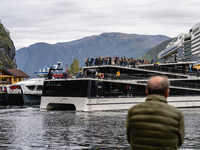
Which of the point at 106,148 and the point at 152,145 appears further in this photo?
the point at 106,148

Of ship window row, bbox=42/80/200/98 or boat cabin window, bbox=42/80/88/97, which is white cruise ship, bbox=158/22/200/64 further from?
Answer: boat cabin window, bbox=42/80/88/97

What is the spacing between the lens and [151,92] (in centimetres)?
536

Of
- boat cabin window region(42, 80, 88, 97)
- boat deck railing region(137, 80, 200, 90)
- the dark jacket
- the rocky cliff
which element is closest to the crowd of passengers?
boat deck railing region(137, 80, 200, 90)

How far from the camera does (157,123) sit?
16.7 feet

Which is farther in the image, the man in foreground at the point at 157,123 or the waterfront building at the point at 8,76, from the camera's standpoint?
the waterfront building at the point at 8,76

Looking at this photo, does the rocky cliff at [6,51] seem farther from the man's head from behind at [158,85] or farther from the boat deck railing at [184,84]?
the man's head from behind at [158,85]

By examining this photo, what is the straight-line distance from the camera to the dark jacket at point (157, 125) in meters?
5.07

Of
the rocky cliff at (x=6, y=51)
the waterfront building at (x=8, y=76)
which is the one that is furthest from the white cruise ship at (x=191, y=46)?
the waterfront building at (x=8, y=76)

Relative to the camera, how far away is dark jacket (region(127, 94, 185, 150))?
5074 mm

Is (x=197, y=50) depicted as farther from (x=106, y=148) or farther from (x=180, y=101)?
(x=106, y=148)

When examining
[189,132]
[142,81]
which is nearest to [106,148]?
[189,132]

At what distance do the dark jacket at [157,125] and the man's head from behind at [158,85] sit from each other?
11cm

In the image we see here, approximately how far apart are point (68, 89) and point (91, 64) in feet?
31.7

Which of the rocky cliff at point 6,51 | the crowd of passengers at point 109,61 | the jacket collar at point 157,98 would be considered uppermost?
the rocky cliff at point 6,51
